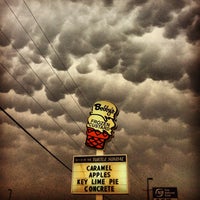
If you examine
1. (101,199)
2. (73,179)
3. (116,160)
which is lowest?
(101,199)

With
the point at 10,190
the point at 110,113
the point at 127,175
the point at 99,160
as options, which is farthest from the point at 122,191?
the point at 10,190

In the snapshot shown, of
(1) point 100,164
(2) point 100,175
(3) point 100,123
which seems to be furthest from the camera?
(3) point 100,123

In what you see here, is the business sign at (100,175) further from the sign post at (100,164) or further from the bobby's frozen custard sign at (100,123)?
the bobby's frozen custard sign at (100,123)

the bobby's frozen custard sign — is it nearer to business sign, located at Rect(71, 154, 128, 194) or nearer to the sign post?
the sign post

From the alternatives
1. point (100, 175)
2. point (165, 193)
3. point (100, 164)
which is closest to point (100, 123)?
point (100, 164)

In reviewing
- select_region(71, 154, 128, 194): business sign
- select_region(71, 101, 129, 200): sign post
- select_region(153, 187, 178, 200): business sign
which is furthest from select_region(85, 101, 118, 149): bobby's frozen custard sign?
select_region(153, 187, 178, 200): business sign

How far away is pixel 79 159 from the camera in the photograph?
17062mm

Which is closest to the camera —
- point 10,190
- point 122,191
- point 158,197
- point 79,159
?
point 122,191

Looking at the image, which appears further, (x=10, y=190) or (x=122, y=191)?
(x=10, y=190)

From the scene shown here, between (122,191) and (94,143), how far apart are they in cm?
350

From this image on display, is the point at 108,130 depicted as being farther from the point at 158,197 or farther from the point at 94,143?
the point at 158,197

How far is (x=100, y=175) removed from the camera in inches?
642

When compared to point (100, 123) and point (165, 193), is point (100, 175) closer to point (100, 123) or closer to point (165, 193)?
point (100, 123)

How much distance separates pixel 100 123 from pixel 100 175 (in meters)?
3.40
